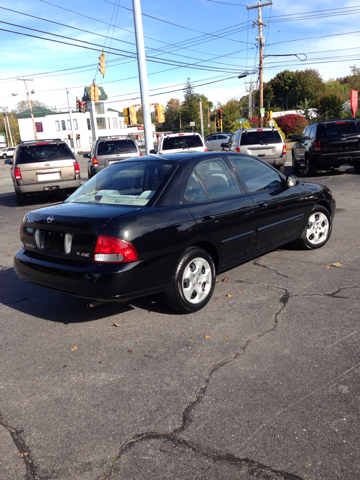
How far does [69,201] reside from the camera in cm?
486

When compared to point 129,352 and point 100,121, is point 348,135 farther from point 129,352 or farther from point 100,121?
point 100,121

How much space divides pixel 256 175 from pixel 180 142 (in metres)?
10.9

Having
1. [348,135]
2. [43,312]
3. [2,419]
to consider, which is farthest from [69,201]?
[348,135]

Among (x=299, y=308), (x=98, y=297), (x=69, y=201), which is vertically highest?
(x=69, y=201)

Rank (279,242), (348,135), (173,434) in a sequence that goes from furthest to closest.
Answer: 1. (348,135)
2. (279,242)
3. (173,434)

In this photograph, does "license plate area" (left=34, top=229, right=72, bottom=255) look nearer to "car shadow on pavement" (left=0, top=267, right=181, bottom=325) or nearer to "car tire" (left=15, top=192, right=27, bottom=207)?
"car shadow on pavement" (left=0, top=267, right=181, bottom=325)

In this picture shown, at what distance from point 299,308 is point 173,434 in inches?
88.7

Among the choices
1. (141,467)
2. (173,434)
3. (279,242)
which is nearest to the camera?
(141,467)

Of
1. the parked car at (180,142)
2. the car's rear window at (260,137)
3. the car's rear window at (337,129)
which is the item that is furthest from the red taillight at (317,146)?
the parked car at (180,142)

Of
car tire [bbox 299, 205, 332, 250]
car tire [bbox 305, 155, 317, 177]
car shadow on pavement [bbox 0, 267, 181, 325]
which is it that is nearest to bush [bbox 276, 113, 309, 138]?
car tire [bbox 305, 155, 317, 177]

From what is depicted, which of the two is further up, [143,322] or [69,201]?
[69,201]

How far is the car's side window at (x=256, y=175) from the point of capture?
543 centimetres

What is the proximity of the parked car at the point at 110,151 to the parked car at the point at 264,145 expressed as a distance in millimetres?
3811

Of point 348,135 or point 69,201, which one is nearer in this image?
point 69,201
